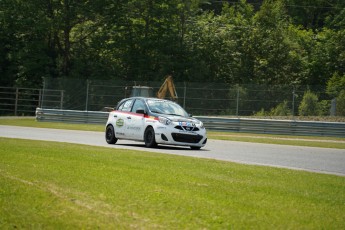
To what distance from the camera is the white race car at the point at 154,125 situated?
20.7 m

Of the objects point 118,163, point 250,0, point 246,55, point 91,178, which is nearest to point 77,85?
point 246,55

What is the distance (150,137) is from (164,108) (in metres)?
1.27

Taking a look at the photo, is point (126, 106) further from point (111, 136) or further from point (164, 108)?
point (164, 108)

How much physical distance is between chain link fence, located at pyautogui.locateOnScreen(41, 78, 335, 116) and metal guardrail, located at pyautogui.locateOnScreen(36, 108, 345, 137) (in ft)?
2.50

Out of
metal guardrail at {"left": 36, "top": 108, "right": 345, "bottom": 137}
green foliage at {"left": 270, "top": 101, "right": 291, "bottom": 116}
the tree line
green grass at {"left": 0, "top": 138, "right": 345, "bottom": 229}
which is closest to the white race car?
green grass at {"left": 0, "top": 138, "right": 345, "bottom": 229}

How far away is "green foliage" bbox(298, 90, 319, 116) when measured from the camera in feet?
111

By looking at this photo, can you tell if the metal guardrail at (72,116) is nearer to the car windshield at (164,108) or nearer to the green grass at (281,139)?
the green grass at (281,139)

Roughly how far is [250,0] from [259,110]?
52.8 meters

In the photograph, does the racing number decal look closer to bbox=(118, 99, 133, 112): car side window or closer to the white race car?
the white race car

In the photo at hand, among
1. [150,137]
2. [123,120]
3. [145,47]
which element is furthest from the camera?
[145,47]

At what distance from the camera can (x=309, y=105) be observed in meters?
34.4

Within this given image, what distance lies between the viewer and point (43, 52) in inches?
2066

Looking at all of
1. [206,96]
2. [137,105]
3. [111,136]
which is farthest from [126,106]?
[206,96]

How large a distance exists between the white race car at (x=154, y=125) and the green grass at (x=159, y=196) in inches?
273
